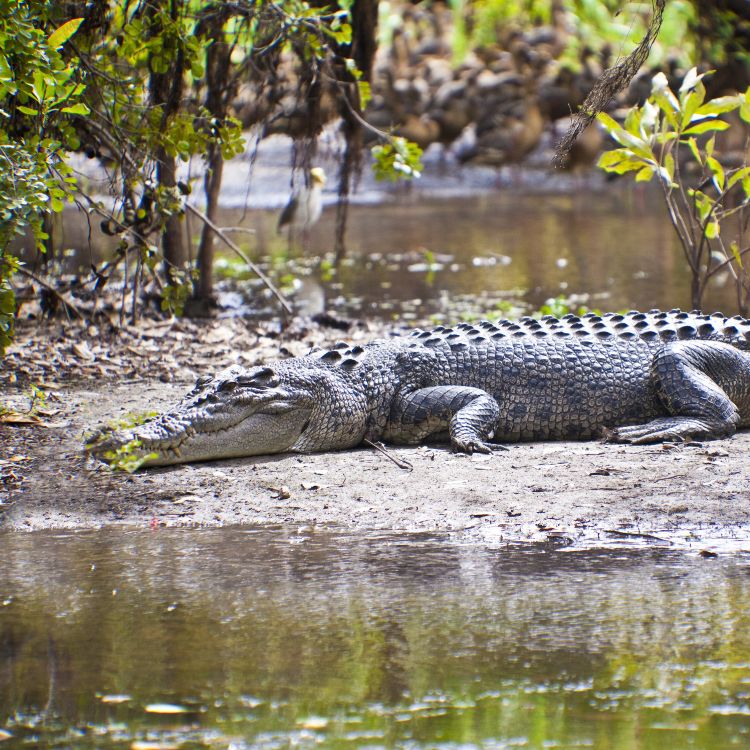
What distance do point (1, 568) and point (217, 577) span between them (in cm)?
82

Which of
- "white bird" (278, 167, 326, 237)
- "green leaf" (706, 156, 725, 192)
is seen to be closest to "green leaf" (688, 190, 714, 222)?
"green leaf" (706, 156, 725, 192)

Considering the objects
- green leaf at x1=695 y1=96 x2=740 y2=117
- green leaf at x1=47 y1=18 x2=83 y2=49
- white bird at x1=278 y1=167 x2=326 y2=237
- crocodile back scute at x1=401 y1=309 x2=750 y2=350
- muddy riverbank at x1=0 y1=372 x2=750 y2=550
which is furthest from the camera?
white bird at x1=278 y1=167 x2=326 y2=237

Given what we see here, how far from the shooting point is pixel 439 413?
568 cm

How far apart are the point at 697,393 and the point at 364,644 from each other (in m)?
2.96

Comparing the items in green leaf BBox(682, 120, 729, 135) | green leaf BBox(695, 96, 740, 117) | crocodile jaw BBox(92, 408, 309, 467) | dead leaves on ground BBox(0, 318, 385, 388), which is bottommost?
crocodile jaw BBox(92, 408, 309, 467)

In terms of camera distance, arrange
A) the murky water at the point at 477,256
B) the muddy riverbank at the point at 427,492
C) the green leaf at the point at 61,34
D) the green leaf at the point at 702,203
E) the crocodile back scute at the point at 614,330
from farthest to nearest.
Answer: the murky water at the point at 477,256, the green leaf at the point at 702,203, the crocodile back scute at the point at 614,330, the green leaf at the point at 61,34, the muddy riverbank at the point at 427,492

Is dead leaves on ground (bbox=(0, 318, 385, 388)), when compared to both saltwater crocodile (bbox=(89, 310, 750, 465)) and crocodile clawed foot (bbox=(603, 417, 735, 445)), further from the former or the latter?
crocodile clawed foot (bbox=(603, 417, 735, 445))

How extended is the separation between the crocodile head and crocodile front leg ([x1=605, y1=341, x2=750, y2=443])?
1.52 m

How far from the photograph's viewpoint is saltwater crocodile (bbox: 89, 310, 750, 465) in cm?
549

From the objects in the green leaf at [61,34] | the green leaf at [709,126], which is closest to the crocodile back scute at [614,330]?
the green leaf at [709,126]

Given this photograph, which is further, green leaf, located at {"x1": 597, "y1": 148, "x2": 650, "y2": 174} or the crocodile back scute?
green leaf, located at {"x1": 597, "y1": 148, "x2": 650, "y2": 174}

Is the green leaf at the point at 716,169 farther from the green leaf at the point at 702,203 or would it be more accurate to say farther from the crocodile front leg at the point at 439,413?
the crocodile front leg at the point at 439,413

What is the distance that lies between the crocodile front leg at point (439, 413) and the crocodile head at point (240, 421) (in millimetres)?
210

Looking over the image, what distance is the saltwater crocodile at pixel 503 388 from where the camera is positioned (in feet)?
18.0
